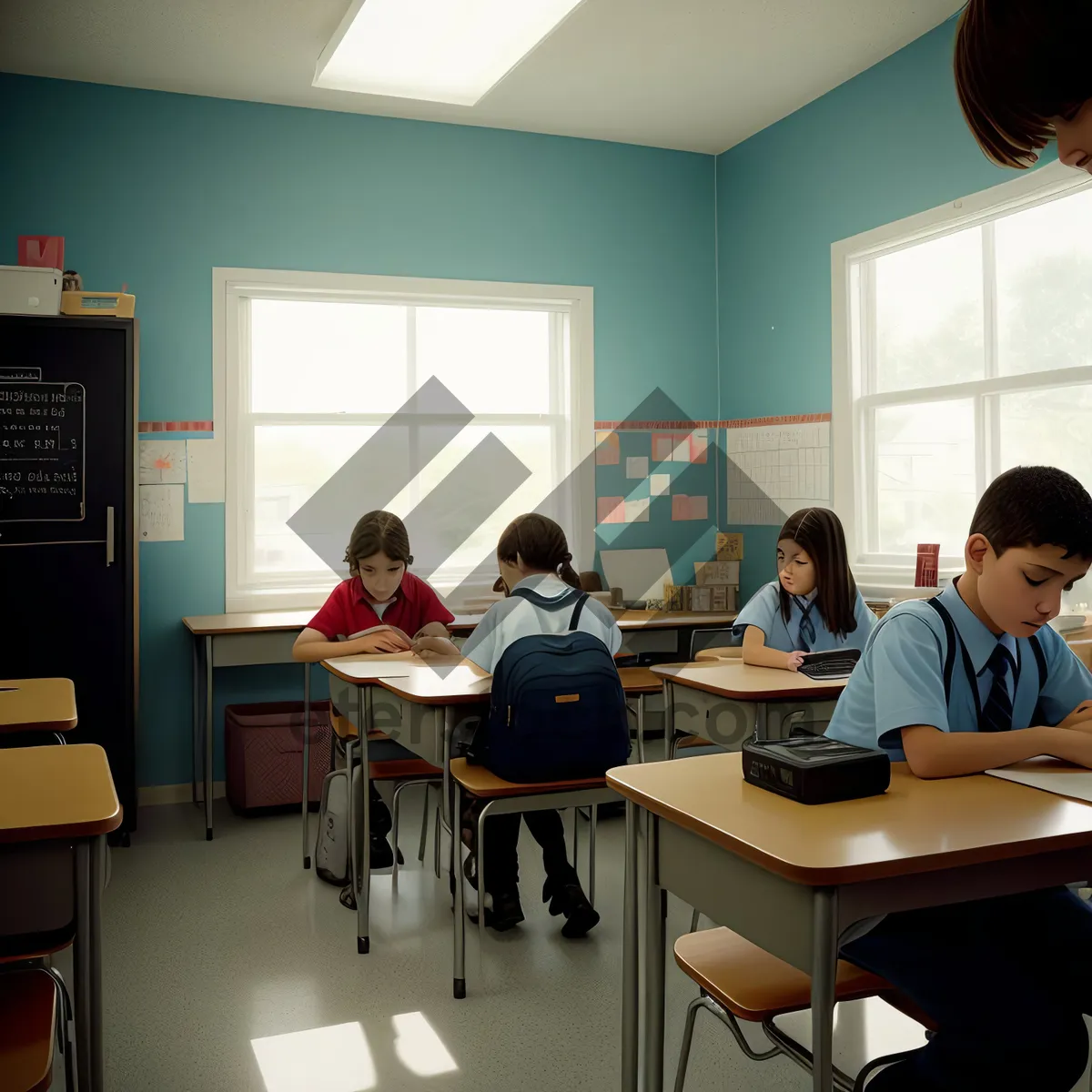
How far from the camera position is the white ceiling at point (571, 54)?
12.5ft

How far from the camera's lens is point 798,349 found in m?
4.87

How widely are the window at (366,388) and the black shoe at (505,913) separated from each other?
2.10 m

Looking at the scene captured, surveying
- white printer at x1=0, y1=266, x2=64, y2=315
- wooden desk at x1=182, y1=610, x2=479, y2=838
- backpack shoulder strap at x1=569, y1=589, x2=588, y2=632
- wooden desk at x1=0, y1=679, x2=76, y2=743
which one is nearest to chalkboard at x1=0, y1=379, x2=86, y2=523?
white printer at x1=0, y1=266, x2=64, y2=315

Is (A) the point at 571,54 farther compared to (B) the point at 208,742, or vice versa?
(A) the point at 571,54

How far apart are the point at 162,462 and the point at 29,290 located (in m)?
0.93

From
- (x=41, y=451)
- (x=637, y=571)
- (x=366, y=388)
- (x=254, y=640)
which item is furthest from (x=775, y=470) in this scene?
(x=41, y=451)

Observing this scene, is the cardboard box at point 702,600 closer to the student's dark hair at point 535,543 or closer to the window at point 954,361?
the window at point 954,361

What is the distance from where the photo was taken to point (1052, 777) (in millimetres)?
1665


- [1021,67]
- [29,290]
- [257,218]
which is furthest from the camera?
[257,218]

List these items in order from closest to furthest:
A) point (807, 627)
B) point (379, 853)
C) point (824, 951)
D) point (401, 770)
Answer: point (824, 951)
point (401, 770)
point (807, 627)
point (379, 853)

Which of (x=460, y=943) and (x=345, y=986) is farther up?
(x=460, y=943)

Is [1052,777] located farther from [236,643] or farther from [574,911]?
[236,643]

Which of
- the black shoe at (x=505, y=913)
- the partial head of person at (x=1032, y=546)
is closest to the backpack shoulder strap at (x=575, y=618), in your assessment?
the black shoe at (x=505, y=913)

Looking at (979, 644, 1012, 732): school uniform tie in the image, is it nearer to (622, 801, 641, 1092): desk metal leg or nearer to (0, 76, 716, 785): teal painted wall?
(622, 801, 641, 1092): desk metal leg
